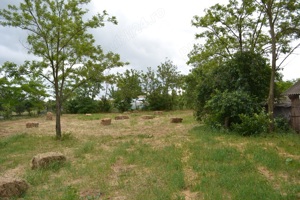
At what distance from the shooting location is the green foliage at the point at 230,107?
1086 centimetres

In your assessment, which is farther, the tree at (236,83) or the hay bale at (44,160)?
the tree at (236,83)

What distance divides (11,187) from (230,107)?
29.2ft

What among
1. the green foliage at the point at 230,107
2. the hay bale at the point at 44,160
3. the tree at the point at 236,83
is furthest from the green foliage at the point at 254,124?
the hay bale at the point at 44,160

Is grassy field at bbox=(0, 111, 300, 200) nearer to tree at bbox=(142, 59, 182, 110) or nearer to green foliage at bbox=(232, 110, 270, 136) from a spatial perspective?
green foliage at bbox=(232, 110, 270, 136)

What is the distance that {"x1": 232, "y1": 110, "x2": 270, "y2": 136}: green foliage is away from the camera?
9.98 m

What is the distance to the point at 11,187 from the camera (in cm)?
472

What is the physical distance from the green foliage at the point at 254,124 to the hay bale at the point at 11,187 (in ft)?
27.3

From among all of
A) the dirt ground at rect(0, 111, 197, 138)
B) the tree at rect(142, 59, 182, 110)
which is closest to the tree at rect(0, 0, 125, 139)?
the dirt ground at rect(0, 111, 197, 138)

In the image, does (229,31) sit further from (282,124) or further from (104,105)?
(104,105)

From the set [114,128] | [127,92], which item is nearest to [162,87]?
[127,92]

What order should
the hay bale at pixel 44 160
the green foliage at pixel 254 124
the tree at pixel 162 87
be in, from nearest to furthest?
the hay bale at pixel 44 160 → the green foliage at pixel 254 124 → the tree at pixel 162 87

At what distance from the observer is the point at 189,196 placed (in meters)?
4.55

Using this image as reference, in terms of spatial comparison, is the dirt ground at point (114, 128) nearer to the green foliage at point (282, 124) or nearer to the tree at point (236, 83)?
the tree at point (236, 83)

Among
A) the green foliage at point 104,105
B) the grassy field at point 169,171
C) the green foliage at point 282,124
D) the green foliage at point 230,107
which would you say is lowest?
the grassy field at point 169,171
